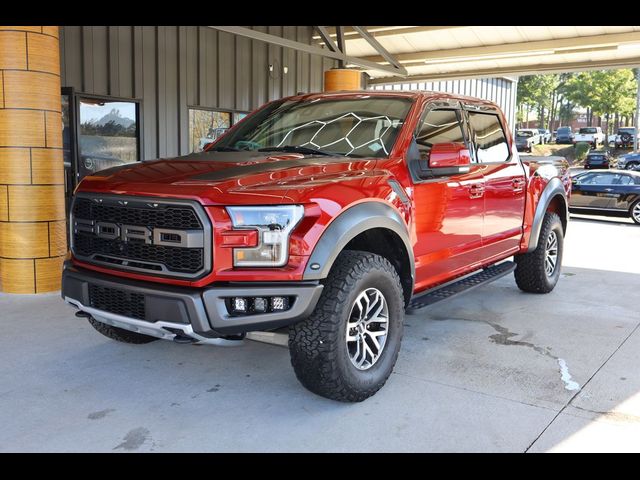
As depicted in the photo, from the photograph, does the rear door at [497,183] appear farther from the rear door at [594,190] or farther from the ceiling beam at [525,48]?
the rear door at [594,190]

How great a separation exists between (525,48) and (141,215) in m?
10.2

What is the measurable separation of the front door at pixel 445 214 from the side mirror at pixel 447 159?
0.13 metres

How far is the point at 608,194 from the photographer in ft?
46.9

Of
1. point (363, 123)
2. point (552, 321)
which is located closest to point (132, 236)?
point (363, 123)

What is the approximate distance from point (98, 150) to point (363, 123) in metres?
6.11

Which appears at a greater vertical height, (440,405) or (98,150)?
(98,150)

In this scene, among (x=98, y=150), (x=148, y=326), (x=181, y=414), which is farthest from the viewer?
(x=98, y=150)

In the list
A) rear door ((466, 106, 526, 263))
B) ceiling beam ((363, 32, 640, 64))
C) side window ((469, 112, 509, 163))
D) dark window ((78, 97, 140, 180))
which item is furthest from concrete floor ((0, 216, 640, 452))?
Result: ceiling beam ((363, 32, 640, 64))

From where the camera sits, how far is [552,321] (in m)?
5.53

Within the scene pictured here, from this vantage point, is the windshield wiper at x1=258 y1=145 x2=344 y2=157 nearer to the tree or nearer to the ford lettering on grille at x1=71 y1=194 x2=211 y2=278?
the ford lettering on grille at x1=71 y1=194 x2=211 y2=278

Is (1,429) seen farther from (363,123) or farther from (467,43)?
(467,43)

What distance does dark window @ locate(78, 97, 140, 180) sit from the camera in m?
9.05

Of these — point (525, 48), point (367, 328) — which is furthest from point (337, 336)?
point (525, 48)
